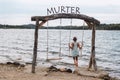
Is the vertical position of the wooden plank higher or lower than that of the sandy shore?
higher

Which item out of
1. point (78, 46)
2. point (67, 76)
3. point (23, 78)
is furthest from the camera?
point (78, 46)

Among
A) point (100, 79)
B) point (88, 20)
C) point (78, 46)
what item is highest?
point (88, 20)

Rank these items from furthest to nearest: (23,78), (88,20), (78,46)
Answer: (78,46)
(88,20)
(23,78)

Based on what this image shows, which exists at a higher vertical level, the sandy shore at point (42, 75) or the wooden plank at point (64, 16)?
the wooden plank at point (64, 16)

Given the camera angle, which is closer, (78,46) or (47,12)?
(47,12)

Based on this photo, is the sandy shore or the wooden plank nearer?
the sandy shore

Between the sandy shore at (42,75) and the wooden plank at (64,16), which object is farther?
the wooden plank at (64,16)

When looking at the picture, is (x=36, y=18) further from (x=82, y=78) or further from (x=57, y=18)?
(x=82, y=78)

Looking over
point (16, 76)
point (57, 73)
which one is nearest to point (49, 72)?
point (57, 73)

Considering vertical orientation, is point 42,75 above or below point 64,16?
below

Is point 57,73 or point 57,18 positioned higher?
point 57,18

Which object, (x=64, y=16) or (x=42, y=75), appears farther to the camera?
(x=64, y=16)

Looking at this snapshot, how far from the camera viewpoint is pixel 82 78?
20.1 meters

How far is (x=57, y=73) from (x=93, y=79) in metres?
2.88
